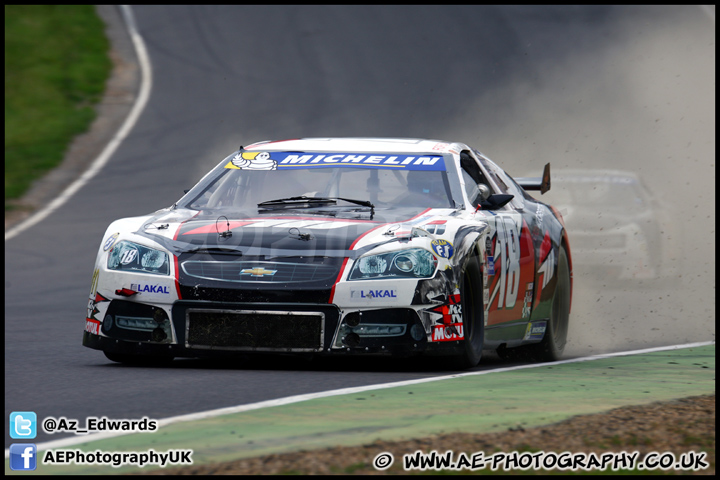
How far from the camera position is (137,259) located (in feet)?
24.2

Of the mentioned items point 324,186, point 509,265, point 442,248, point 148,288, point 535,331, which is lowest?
point 535,331

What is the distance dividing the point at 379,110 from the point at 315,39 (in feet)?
19.2

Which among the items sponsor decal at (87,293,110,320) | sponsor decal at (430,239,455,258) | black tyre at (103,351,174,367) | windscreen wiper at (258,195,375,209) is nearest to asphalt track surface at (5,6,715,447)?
black tyre at (103,351,174,367)

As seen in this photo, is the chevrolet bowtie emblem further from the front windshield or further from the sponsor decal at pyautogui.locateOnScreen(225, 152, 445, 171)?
the sponsor decal at pyautogui.locateOnScreen(225, 152, 445, 171)

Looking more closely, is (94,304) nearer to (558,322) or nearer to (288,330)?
(288,330)

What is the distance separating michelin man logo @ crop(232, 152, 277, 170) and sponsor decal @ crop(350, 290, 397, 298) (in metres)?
1.72

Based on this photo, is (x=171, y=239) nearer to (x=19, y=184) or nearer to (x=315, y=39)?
(x=19, y=184)

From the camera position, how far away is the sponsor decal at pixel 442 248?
7.20m

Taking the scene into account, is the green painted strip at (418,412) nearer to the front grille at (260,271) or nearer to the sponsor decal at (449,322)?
the sponsor decal at (449,322)

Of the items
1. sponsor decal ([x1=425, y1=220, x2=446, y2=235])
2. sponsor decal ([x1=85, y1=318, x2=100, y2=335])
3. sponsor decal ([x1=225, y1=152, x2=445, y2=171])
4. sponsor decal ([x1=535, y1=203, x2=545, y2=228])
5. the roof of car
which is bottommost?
sponsor decal ([x1=85, y1=318, x2=100, y2=335])

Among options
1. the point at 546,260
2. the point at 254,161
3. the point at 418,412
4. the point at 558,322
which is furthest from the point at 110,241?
the point at 558,322

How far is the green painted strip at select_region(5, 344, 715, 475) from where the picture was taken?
4953 millimetres

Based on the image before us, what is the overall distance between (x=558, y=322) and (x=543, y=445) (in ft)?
15.9

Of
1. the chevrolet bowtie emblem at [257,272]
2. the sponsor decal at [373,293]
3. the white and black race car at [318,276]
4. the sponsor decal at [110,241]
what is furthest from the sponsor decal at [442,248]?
the sponsor decal at [110,241]
